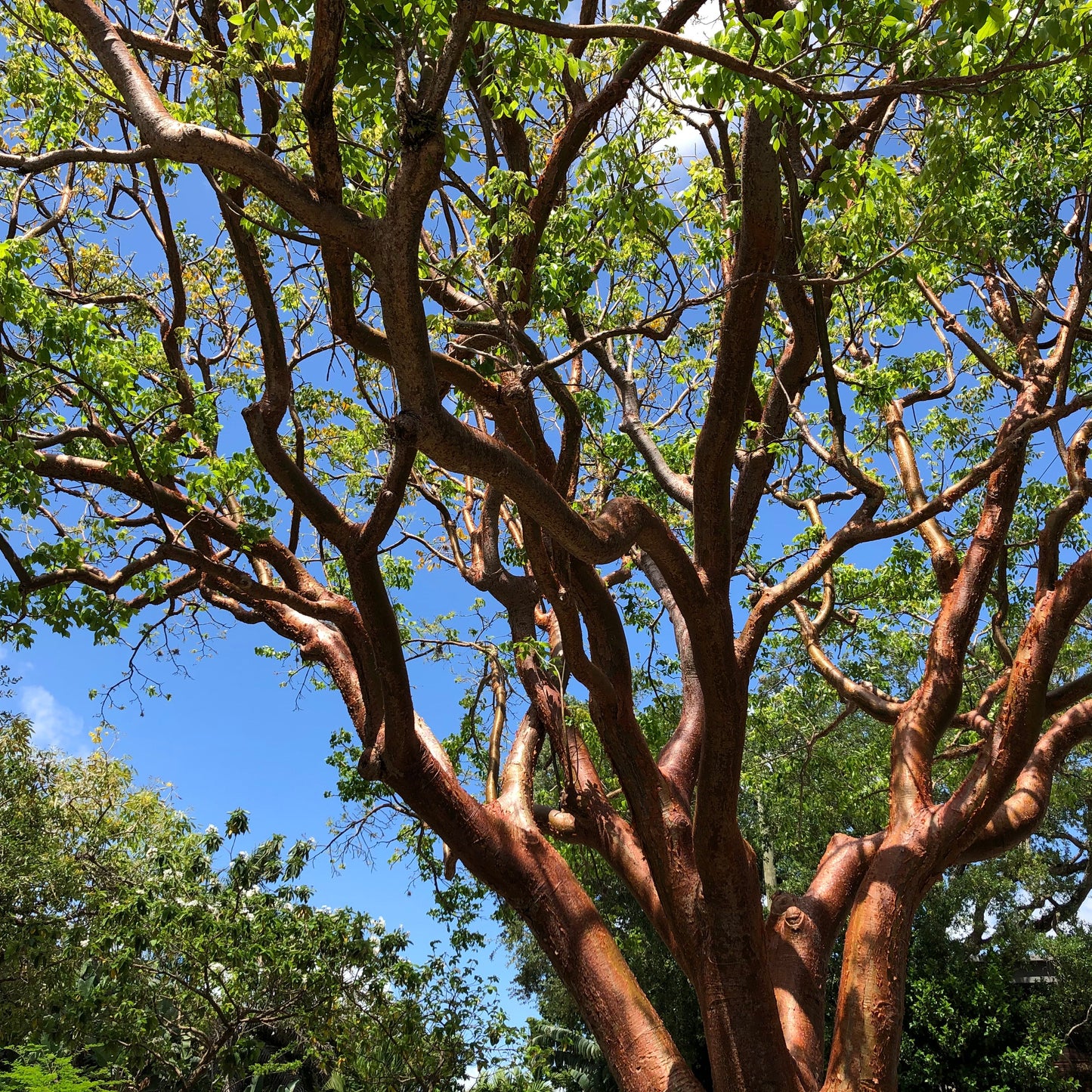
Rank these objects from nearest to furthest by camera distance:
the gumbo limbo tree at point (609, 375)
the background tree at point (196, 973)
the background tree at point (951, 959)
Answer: the gumbo limbo tree at point (609, 375), the background tree at point (196, 973), the background tree at point (951, 959)

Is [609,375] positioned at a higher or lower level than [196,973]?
higher

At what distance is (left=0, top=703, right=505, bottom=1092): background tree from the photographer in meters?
Result: 8.55

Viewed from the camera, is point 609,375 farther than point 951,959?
No

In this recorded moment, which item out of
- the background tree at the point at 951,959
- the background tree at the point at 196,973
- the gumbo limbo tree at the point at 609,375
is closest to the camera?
the gumbo limbo tree at the point at 609,375

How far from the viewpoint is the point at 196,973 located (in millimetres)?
8711

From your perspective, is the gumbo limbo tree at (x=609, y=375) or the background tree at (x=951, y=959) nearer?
the gumbo limbo tree at (x=609, y=375)

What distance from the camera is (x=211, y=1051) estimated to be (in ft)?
29.9

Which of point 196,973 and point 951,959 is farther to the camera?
point 951,959

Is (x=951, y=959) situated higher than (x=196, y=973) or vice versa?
(x=951, y=959)

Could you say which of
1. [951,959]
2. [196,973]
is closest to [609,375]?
[196,973]

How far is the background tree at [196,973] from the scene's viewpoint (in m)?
8.55

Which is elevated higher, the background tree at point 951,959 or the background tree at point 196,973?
the background tree at point 951,959

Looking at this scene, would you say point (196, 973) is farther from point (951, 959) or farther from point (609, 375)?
point (951, 959)

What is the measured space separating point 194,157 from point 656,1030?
16.4ft
